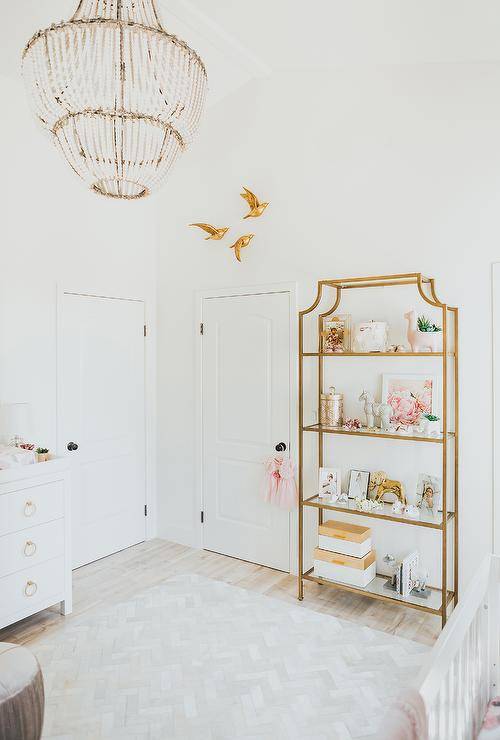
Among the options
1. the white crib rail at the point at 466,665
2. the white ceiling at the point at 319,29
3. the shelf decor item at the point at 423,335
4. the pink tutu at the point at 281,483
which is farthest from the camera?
the pink tutu at the point at 281,483

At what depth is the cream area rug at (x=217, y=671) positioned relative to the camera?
2.15 meters

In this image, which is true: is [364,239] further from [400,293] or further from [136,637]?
[136,637]

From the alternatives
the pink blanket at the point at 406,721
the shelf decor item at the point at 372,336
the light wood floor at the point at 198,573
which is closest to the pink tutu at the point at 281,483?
the light wood floor at the point at 198,573

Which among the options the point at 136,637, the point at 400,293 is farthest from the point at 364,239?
the point at 136,637

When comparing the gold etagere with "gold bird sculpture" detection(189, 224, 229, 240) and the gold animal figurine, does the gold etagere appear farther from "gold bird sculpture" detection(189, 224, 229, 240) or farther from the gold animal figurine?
"gold bird sculpture" detection(189, 224, 229, 240)

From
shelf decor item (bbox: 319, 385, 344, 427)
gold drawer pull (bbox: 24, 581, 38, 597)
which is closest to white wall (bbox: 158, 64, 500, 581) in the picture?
shelf decor item (bbox: 319, 385, 344, 427)

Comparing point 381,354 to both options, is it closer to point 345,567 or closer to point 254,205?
point 345,567

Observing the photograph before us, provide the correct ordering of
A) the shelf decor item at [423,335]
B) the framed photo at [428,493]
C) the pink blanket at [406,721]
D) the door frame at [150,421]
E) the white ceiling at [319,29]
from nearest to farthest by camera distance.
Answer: the pink blanket at [406,721] < the white ceiling at [319,29] < the shelf decor item at [423,335] < the framed photo at [428,493] < the door frame at [150,421]

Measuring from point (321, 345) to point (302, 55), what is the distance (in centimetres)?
172

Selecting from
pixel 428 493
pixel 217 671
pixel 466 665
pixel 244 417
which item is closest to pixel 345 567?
pixel 428 493

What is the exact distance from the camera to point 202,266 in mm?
3984

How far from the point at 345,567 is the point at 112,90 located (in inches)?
104

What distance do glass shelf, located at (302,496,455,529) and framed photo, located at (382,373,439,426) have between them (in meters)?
0.50

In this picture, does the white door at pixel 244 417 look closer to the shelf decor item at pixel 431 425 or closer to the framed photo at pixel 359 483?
the framed photo at pixel 359 483
